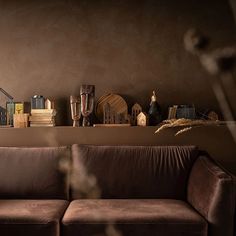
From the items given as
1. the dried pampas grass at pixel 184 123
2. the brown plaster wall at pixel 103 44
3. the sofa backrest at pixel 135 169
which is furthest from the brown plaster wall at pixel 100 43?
the sofa backrest at pixel 135 169


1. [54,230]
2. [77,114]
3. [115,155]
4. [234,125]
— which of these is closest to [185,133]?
[234,125]

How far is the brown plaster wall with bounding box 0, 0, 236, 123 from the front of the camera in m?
3.60

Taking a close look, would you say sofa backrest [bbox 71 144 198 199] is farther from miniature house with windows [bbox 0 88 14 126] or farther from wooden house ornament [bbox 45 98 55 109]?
miniature house with windows [bbox 0 88 14 126]

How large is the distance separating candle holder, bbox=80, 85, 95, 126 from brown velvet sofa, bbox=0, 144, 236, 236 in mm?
364

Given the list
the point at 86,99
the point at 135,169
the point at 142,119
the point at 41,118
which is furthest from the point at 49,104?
the point at 135,169

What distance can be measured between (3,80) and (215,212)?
2.25 m

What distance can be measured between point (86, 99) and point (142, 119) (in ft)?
1.70

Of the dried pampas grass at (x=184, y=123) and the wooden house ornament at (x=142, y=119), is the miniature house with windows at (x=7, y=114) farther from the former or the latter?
the dried pampas grass at (x=184, y=123)

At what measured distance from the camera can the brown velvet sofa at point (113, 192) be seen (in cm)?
244

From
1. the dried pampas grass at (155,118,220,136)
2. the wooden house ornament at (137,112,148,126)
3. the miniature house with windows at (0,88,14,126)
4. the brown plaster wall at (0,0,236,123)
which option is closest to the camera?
the dried pampas grass at (155,118,220,136)

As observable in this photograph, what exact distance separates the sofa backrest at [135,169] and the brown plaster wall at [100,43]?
0.64 meters

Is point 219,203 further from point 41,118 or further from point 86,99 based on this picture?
point 41,118

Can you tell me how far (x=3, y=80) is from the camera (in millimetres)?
3609

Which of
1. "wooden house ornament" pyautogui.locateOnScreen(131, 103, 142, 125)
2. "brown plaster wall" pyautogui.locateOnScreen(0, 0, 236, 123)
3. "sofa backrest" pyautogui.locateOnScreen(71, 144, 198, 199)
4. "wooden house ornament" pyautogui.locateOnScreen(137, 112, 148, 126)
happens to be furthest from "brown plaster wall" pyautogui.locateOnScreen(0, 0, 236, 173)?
"sofa backrest" pyautogui.locateOnScreen(71, 144, 198, 199)
